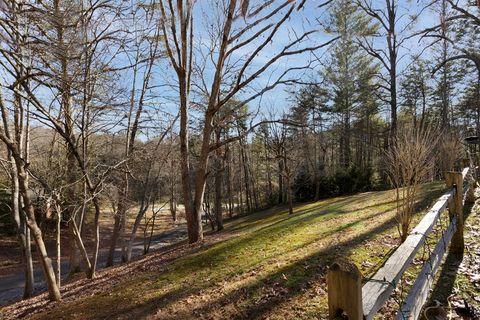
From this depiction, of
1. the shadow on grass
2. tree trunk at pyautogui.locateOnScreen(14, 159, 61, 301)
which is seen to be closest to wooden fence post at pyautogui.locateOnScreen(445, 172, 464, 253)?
the shadow on grass

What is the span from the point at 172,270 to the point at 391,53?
18.9 meters

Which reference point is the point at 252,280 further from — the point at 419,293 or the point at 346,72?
the point at 346,72

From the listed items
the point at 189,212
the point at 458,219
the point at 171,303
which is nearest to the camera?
the point at 458,219

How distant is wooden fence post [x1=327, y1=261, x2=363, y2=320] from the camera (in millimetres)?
1427

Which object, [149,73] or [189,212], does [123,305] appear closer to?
[189,212]

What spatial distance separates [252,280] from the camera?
194 inches

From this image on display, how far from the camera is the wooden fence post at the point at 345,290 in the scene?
1.43m

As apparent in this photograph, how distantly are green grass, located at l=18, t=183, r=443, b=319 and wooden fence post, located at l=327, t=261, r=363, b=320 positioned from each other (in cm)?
234

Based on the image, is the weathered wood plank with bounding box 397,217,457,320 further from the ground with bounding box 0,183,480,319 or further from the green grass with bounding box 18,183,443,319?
the green grass with bounding box 18,183,443,319

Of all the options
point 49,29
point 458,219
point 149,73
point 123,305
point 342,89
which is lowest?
point 123,305

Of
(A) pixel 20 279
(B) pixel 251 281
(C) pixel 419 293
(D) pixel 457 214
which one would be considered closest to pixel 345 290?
(C) pixel 419 293

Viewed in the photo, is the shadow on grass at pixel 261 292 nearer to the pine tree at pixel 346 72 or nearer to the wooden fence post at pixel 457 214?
the wooden fence post at pixel 457 214

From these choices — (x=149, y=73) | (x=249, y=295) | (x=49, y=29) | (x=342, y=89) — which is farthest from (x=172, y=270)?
(x=342, y=89)

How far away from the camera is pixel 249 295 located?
14.7ft
